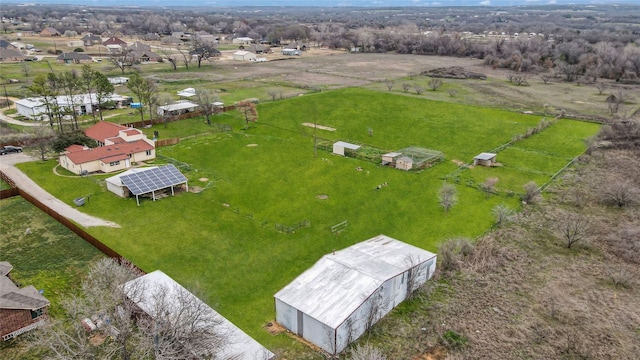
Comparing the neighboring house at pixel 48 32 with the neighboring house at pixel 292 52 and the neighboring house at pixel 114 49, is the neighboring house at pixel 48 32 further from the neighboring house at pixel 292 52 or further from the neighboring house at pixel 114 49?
the neighboring house at pixel 292 52

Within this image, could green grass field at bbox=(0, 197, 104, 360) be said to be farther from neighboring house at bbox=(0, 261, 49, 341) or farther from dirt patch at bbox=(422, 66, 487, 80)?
dirt patch at bbox=(422, 66, 487, 80)

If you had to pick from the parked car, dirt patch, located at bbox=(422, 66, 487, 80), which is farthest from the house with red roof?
dirt patch, located at bbox=(422, 66, 487, 80)

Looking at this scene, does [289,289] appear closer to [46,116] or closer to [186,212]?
[186,212]

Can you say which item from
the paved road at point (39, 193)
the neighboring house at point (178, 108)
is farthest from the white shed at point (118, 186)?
the neighboring house at point (178, 108)

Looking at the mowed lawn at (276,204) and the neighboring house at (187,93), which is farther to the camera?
the neighboring house at (187,93)

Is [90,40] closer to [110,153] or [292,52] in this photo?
[292,52]

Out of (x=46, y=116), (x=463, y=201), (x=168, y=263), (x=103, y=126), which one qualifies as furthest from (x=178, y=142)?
(x=463, y=201)

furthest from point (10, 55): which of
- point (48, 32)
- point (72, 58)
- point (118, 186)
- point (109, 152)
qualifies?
point (118, 186)
